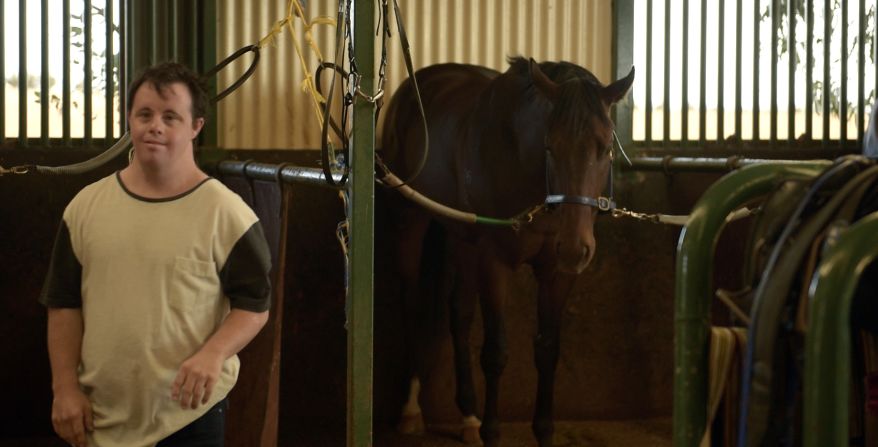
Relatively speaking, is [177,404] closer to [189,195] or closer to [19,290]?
[189,195]

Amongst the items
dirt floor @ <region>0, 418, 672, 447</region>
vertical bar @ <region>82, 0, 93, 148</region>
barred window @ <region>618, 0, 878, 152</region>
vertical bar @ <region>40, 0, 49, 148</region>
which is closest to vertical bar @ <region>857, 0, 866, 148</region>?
barred window @ <region>618, 0, 878, 152</region>

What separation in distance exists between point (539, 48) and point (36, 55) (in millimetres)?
1900

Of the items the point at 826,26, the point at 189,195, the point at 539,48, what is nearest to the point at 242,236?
the point at 189,195

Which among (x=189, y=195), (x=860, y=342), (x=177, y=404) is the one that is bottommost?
(x=177, y=404)

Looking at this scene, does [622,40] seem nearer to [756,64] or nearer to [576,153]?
[756,64]

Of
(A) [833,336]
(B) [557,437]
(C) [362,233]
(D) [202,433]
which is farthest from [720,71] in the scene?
(A) [833,336]

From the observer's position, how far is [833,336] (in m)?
1.08

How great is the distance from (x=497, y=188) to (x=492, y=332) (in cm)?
52

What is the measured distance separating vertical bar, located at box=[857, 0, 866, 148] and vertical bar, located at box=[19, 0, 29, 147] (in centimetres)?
326

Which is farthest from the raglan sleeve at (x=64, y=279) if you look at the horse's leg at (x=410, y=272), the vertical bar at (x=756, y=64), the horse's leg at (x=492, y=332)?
the vertical bar at (x=756, y=64)

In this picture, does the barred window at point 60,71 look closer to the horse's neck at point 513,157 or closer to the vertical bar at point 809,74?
the horse's neck at point 513,157

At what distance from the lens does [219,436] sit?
82.0 inches

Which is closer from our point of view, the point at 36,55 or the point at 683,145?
the point at 36,55

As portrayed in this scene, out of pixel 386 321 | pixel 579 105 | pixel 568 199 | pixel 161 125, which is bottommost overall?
pixel 386 321
